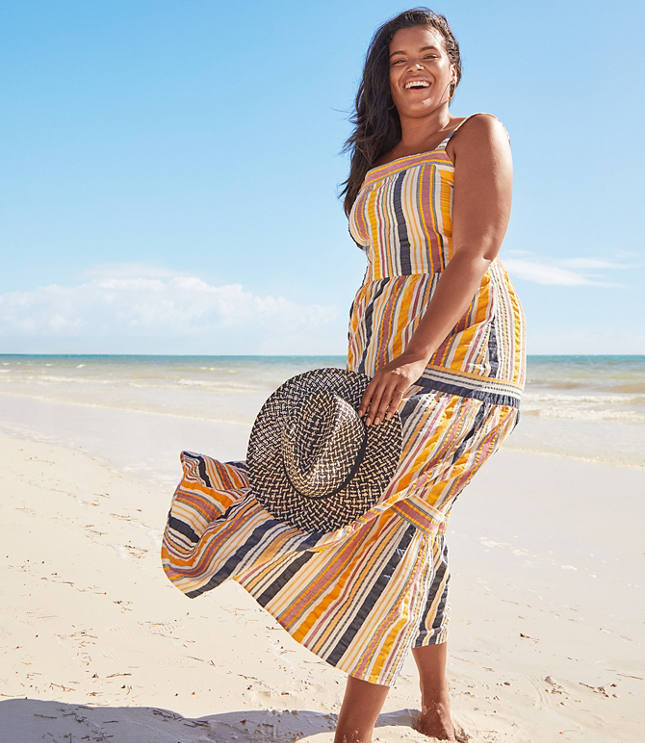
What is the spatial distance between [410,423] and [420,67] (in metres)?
0.95

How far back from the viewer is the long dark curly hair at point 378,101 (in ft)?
5.94

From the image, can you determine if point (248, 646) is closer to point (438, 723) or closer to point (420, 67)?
point (438, 723)

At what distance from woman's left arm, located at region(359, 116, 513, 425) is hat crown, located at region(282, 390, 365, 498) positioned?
0.06m

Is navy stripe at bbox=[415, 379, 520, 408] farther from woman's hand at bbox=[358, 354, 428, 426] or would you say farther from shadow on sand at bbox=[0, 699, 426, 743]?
shadow on sand at bbox=[0, 699, 426, 743]

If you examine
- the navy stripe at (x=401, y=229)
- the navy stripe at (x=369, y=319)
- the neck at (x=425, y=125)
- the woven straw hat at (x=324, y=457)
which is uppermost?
the neck at (x=425, y=125)

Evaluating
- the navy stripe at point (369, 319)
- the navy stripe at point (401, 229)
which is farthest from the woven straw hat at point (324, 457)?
the navy stripe at point (401, 229)

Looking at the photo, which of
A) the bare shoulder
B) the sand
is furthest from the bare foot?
the bare shoulder

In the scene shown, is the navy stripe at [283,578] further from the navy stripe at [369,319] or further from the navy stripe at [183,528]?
the navy stripe at [369,319]

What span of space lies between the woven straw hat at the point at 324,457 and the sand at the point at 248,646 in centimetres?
78

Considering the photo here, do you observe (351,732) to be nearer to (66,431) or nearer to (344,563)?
(344,563)

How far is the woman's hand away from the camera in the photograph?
1.50 meters

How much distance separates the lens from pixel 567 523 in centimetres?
463

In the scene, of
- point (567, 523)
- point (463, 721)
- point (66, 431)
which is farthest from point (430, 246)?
point (66, 431)

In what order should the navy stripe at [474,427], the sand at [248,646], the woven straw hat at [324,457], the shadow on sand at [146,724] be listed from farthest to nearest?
the sand at [248,646] < the shadow on sand at [146,724] < the navy stripe at [474,427] < the woven straw hat at [324,457]
